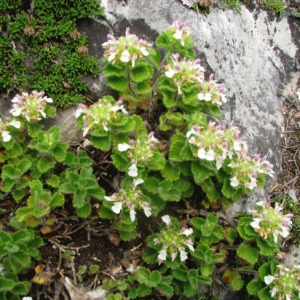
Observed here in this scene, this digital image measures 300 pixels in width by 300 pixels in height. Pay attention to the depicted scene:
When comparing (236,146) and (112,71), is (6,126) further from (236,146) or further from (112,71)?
(236,146)

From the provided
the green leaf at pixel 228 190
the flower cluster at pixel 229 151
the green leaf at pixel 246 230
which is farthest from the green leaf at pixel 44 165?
the green leaf at pixel 246 230

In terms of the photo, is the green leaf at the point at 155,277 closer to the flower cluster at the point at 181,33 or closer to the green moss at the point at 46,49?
the green moss at the point at 46,49

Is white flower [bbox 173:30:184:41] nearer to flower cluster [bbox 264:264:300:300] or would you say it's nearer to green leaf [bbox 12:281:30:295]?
flower cluster [bbox 264:264:300:300]

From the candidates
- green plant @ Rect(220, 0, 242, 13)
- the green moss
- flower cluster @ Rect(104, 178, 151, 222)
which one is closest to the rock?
green plant @ Rect(220, 0, 242, 13)

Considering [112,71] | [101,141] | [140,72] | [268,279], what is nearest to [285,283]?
[268,279]

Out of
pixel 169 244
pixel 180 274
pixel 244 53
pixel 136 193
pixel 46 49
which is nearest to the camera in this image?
pixel 136 193

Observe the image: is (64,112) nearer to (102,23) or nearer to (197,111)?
(102,23)
